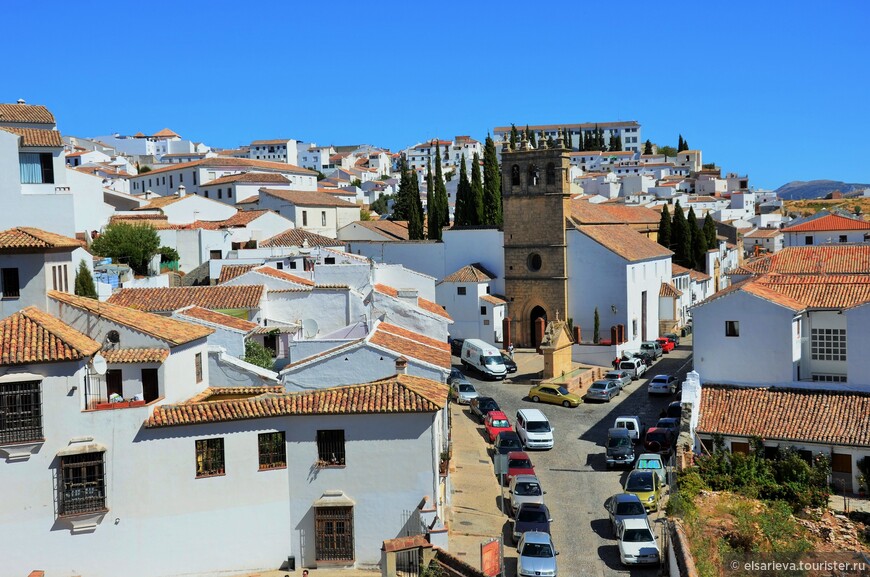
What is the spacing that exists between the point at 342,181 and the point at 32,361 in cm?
10203

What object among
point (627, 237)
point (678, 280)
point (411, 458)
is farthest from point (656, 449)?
point (678, 280)

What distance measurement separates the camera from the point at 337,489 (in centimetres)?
2080

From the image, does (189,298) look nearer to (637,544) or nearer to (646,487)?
(646,487)

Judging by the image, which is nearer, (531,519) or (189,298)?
(531,519)

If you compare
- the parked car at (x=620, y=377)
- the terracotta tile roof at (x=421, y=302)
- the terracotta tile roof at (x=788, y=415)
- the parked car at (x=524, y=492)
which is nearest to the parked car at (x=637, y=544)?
the parked car at (x=524, y=492)

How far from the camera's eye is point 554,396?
126 ft

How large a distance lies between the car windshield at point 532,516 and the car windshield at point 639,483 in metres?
3.61

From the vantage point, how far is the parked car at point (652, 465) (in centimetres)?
2659

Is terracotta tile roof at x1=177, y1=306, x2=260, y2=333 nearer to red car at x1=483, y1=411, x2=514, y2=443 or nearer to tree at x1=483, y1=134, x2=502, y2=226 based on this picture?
red car at x1=483, y1=411, x2=514, y2=443

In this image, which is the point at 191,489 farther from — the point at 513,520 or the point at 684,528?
the point at 684,528

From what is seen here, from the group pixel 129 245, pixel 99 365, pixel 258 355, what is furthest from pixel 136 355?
pixel 129 245

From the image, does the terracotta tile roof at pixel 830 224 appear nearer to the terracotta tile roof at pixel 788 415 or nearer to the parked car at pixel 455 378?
the parked car at pixel 455 378

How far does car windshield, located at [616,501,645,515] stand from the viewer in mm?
22672

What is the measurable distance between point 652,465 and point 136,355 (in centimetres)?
1574
